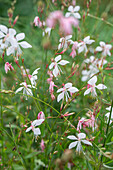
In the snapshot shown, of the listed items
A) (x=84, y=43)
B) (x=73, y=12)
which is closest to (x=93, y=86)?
(x=84, y=43)

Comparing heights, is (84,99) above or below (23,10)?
below

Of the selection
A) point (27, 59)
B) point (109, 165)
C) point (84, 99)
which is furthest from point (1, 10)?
point (109, 165)

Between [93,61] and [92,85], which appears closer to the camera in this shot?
[92,85]

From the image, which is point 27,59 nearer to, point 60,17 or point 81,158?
point 81,158

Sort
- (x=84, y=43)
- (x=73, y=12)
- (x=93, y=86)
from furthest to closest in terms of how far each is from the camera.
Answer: (x=73, y=12), (x=84, y=43), (x=93, y=86)

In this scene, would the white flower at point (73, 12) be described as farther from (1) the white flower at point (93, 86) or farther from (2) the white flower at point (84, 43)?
(1) the white flower at point (93, 86)

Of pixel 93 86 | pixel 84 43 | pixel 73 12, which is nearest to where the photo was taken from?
pixel 93 86

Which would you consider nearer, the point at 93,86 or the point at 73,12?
the point at 93,86

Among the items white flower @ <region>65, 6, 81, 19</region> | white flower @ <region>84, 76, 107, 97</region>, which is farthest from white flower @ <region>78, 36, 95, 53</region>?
white flower @ <region>84, 76, 107, 97</region>

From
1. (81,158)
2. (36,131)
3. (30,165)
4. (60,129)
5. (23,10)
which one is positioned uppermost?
(23,10)

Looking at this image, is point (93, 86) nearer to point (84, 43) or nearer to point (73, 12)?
point (84, 43)

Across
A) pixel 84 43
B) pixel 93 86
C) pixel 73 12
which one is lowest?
pixel 93 86
